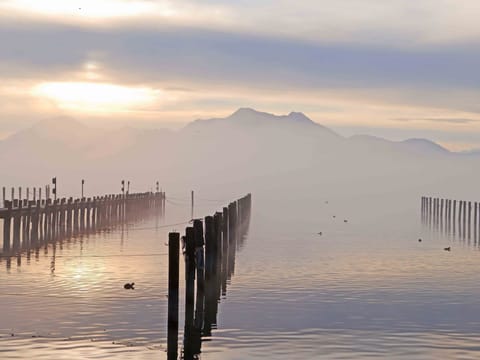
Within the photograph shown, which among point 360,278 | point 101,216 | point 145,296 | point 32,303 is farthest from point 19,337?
point 101,216

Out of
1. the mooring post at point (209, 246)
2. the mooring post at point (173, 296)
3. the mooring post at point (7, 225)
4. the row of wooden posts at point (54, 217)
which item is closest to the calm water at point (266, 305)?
the mooring post at point (173, 296)

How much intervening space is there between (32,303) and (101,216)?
4546 cm

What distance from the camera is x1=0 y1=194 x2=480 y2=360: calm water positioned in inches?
800

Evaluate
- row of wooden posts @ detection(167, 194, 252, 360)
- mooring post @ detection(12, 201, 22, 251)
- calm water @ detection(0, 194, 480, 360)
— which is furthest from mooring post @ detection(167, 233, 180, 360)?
mooring post @ detection(12, 201, 22, 251)

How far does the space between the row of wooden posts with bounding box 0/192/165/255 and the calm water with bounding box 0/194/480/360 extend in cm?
335

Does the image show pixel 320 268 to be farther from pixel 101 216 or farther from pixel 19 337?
pixel 101 216

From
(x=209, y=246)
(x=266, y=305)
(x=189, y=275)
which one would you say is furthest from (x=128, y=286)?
(x=189, y=275)

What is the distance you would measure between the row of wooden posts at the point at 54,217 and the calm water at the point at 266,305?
3346 millimetres

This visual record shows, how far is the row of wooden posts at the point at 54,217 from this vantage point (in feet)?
156

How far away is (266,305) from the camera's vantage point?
26391mm

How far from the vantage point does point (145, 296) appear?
27.8 metres

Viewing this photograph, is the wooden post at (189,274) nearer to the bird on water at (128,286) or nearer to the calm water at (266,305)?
the calm water at (266,305)

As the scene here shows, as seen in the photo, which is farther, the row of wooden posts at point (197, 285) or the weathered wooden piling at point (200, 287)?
the weathered wooden piling at point (200, 287)

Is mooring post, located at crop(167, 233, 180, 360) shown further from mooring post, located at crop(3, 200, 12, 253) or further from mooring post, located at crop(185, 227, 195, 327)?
mooring post, located at crop(3, 200, 12, 253)
